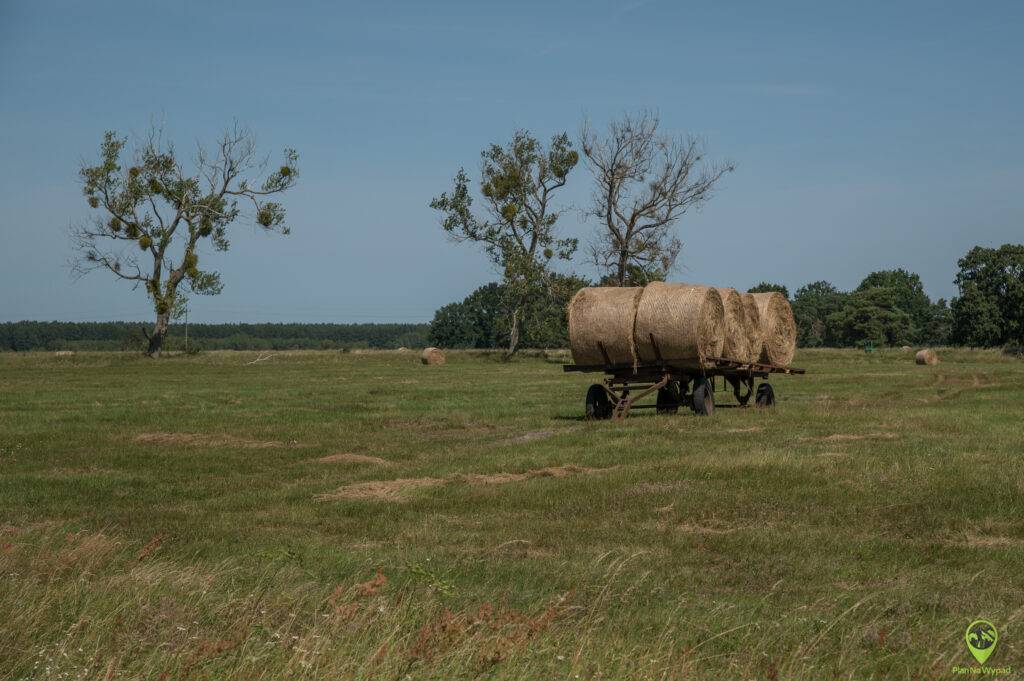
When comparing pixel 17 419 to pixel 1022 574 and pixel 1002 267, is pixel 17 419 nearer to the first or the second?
pixel 1022 574

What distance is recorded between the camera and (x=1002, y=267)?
106 meters

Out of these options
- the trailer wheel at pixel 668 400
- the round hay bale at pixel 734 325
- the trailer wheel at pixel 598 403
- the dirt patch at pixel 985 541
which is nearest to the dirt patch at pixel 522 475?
the dirt patch at pixel 985 541

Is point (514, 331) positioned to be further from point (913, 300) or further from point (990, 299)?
point (913, 300)

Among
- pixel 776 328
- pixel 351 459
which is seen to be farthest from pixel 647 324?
pixel 351 459

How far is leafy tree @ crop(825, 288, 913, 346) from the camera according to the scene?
127m

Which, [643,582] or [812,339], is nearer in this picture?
[643,582]

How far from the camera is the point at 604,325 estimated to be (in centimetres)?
2478

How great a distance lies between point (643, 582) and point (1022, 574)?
11.1ft

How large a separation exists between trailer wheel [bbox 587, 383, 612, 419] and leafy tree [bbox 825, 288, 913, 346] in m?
106

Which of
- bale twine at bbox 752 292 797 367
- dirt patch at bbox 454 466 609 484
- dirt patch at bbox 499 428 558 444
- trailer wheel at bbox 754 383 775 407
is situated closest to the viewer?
dirt patch at bbox 454 466 609 484

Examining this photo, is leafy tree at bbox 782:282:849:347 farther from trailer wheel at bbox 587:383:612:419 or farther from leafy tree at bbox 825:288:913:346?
trailer wheel at bbox 587:383:612:419

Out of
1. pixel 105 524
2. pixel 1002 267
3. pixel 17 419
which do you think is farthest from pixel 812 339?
pixel 105 524

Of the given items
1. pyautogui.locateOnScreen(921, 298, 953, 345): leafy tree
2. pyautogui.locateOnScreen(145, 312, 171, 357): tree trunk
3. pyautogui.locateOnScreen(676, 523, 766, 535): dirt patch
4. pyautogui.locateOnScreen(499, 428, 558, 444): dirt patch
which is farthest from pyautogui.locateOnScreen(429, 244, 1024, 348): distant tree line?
pyautogui.locateOnScreen(676, 523, 766, 535): dirt patch

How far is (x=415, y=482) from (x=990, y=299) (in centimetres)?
9951
